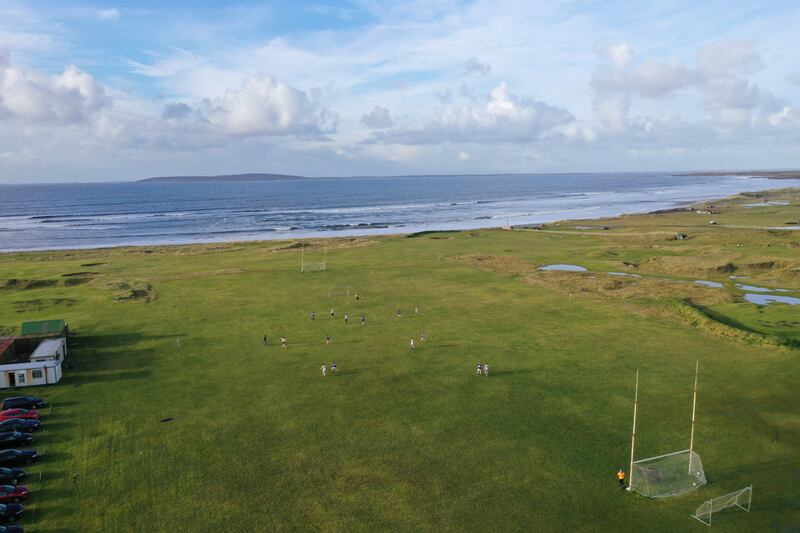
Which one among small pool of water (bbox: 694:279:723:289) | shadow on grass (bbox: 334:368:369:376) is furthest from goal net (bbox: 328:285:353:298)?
small pool of water (bbox: 694:279:723:289)

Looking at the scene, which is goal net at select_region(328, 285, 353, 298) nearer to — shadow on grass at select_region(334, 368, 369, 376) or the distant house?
shadow on grass at select_region(334, 368, 369, 376)

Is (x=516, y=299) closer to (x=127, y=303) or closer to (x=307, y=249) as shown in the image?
(x=127, y=303)

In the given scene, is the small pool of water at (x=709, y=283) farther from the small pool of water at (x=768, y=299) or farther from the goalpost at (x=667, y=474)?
the goalpost at (x=667, y=474)

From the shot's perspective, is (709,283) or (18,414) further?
(709,283)

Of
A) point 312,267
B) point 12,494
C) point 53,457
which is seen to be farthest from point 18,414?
point 312,267

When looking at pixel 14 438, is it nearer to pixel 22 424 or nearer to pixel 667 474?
pixel 22 424

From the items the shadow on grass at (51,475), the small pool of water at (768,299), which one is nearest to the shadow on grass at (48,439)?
the shadow on grass at (51,475)
